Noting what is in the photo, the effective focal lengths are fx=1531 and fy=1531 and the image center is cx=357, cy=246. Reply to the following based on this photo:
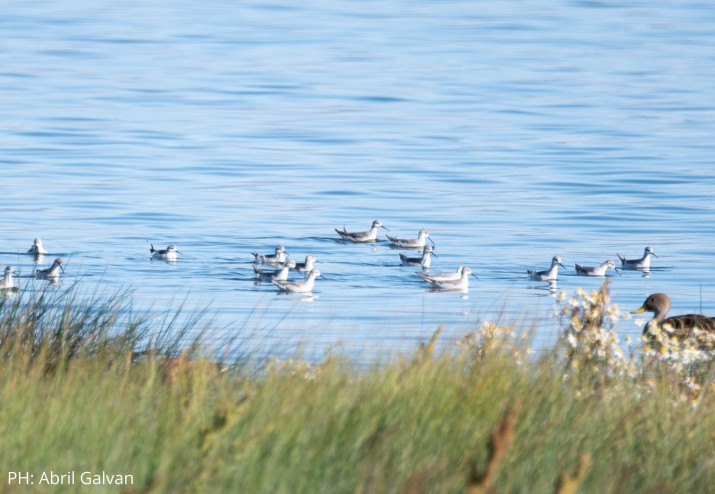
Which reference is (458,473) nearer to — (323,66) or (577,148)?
(577,148)

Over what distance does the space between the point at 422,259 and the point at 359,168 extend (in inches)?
684

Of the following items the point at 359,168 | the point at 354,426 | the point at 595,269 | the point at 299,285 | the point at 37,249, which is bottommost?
the point at 354,426

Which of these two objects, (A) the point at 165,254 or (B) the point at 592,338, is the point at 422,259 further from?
(B) the point at 592,338

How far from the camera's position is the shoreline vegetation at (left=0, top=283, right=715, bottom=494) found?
Answer: 20.3 ft

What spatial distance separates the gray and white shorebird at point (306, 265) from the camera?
2677cm

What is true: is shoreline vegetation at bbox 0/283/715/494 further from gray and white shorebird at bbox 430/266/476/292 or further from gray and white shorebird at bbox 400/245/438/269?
gray and white shorebird at bbox 400/245/438/269

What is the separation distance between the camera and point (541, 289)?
25.0 meters

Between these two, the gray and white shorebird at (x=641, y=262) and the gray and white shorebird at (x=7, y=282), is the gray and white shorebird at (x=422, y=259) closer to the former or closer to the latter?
the gray and white shorebird at (x=641, y=262)

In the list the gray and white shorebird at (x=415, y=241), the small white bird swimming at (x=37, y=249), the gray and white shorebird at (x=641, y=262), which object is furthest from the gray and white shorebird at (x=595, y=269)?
the small white bird swimming at (x=37, y=249)

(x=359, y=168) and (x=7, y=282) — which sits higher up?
(x=359, y=168)

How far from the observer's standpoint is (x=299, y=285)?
83.3 feet

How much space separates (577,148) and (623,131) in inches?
230

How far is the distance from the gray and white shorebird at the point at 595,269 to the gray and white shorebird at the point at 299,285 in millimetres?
4631

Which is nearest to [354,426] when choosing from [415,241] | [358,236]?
[415,241]
